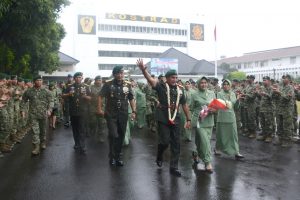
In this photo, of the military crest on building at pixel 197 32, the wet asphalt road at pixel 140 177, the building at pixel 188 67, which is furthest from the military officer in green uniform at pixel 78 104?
the military crest on building at pixel 197 32

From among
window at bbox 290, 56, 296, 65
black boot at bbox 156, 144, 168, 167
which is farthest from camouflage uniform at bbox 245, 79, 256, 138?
window at bbox 290, 56, 296, 65

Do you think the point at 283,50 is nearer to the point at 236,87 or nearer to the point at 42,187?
the point at 236,87

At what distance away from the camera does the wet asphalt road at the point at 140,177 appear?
5.80m

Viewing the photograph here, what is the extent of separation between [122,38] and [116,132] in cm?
7083

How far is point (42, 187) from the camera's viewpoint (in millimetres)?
6207

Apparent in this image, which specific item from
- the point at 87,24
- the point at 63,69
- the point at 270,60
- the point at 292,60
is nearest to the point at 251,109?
the point at 63,69

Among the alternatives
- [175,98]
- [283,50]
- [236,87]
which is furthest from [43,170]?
[283,50]

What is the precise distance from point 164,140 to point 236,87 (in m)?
7.32

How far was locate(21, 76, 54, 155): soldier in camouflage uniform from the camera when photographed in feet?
29.1

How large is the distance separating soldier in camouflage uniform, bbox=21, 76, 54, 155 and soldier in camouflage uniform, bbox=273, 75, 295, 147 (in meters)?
6.19

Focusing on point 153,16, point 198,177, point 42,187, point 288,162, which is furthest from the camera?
point 153,16

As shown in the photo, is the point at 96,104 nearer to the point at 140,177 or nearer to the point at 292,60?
the point at 140,177

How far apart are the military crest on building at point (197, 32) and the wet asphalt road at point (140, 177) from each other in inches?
3046

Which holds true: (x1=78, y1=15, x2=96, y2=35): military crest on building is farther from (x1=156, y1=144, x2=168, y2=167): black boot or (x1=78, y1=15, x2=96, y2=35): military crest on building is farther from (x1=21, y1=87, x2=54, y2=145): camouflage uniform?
(x1=156, y1=144, x2=168, y2=167): black boot
